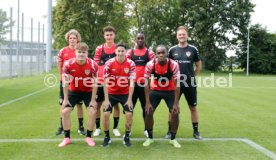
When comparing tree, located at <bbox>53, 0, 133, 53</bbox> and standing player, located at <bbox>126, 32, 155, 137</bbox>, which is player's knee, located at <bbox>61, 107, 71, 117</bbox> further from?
tree, located at <bbox>53, 0, 133, 53</bbox>

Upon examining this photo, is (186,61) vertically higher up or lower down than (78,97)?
higher up

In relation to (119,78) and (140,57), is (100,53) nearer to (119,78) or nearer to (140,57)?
(140,57)

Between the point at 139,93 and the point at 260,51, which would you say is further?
the point at 260,51

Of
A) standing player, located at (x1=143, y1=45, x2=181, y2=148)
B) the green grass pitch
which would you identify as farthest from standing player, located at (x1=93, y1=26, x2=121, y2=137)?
standing player, located at (x1=143, y1=45, x2=181, y2=148)

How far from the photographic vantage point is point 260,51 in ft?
181

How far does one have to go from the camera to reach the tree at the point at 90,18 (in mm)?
52438

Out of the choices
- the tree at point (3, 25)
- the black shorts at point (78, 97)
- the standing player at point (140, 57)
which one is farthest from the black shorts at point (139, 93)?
the tree at point (3, 25)

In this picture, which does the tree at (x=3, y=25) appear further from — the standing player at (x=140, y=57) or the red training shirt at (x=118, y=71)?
the red training shirt at (x=118, y=71)

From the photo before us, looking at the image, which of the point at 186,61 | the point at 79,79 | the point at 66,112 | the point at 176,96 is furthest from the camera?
the point at 186,61

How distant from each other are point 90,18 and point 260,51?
22.5 m

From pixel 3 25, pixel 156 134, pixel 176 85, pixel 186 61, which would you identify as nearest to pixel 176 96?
pixel 176 85

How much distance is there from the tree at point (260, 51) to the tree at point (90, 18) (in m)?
16.2

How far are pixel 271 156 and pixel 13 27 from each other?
26047mm

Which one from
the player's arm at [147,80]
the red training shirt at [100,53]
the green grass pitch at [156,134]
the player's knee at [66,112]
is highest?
the red training shirt at [100,53]
